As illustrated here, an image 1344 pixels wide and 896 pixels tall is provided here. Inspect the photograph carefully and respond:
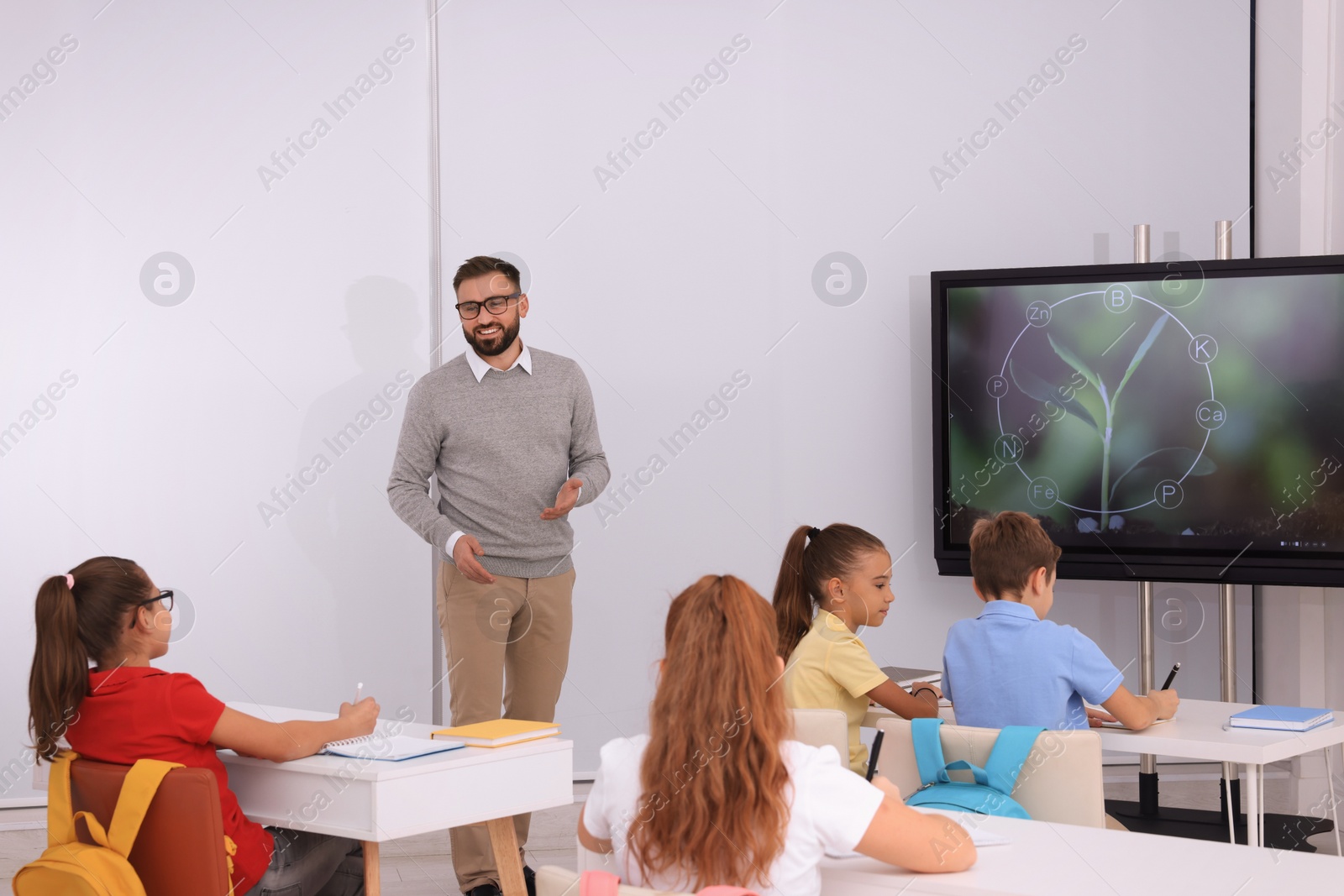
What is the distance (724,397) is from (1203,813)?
7.75ft

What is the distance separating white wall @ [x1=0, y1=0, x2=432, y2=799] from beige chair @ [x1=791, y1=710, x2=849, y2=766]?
2788 millimetres

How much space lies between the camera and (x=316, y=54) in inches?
191

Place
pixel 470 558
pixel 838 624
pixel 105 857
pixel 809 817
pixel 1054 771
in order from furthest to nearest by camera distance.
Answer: pixel 470 558, pixel 838 624, pixel 1054 771, pixel 105 857, pixel 809 817

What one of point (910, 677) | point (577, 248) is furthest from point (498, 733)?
point (577, 248)

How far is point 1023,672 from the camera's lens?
8.81 ft

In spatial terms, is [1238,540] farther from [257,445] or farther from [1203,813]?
[257,445]

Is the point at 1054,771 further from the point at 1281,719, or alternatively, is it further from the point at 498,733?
the point at 498,733

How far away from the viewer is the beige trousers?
11.7ft

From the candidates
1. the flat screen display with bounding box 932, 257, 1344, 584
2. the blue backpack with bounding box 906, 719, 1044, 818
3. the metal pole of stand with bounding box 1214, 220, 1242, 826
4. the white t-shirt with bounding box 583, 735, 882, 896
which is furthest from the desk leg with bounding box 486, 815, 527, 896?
the metal pole of stand with bounding box 1214, 220, 1242, 826

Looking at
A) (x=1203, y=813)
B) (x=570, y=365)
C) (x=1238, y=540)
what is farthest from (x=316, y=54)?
(x=1203, y=813)

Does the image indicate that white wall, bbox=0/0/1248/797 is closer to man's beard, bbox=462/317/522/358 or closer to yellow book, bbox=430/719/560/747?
man's beard, bbox=462/317/522/358

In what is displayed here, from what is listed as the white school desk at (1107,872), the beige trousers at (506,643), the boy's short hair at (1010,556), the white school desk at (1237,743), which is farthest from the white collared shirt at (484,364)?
the white school desk at (1107,872)

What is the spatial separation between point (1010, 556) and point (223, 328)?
329cm

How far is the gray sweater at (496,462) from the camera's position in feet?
11.8
